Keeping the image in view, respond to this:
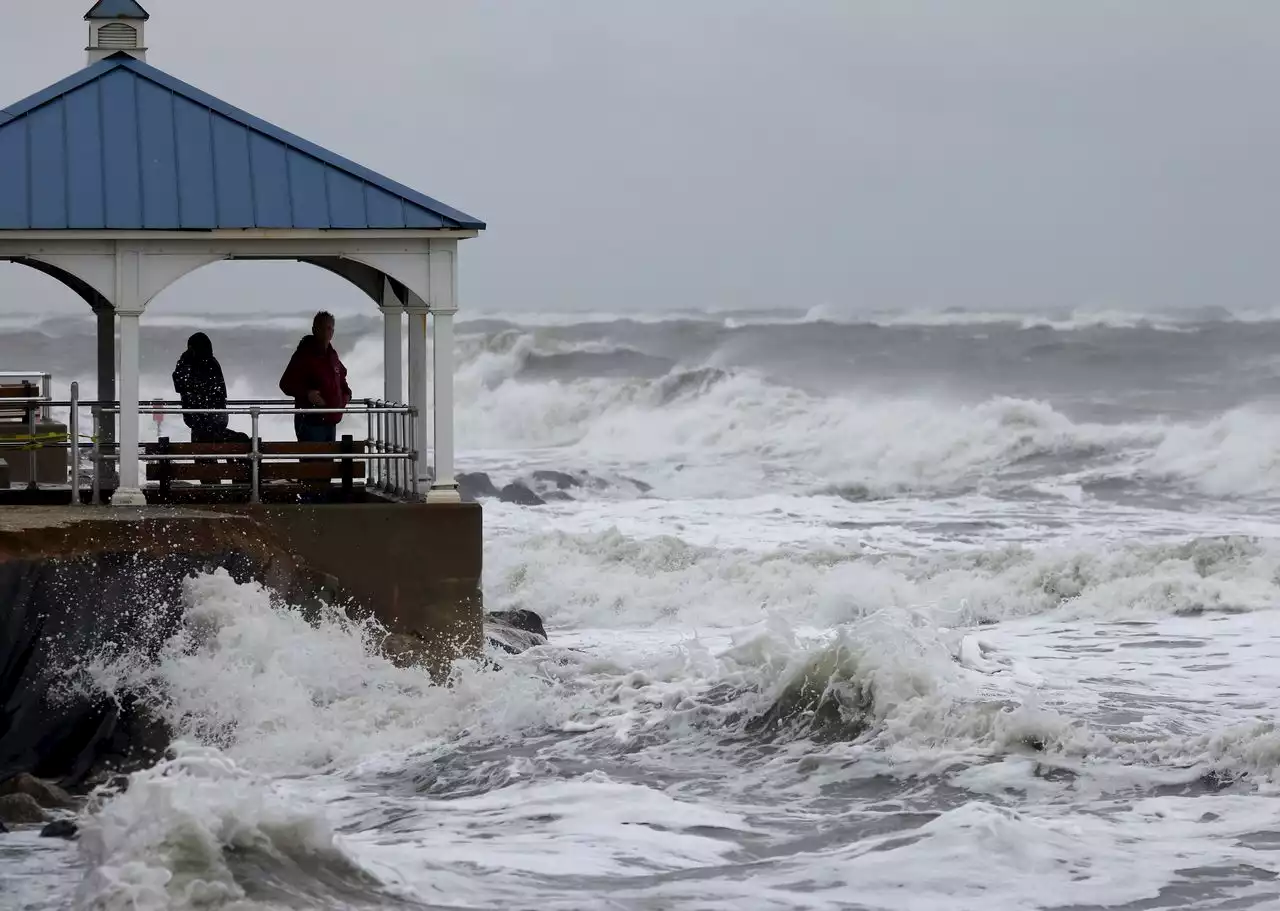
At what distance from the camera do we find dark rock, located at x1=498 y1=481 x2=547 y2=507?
1184 inches

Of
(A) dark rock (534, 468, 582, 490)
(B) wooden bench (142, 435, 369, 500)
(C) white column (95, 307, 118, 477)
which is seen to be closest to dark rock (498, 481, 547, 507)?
(A) dark rock (534, 468, 582, 490)

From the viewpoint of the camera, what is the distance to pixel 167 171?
44.4ft

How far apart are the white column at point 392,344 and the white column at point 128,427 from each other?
2.38 m

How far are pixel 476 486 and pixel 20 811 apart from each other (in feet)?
69.1

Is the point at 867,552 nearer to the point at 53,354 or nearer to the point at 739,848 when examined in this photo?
the point at 739,848

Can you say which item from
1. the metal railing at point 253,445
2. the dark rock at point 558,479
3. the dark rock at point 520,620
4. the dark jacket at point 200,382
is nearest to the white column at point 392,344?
the metal railing at point 253,445

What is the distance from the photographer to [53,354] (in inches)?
2400

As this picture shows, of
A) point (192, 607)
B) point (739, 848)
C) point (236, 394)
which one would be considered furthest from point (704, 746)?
point (236, 394)

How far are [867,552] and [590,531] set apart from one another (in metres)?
3.65

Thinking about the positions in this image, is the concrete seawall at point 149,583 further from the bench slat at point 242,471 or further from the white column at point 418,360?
the white column at point 418,360

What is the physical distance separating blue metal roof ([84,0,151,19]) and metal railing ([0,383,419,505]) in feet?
9.81

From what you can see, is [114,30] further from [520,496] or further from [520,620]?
[520,496]

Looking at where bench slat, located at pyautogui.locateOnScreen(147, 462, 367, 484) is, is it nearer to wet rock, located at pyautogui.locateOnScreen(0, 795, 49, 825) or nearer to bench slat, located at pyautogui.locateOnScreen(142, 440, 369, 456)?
bench slat, located at pyautogui.locateOnScreen(142, 440, 369, 456)

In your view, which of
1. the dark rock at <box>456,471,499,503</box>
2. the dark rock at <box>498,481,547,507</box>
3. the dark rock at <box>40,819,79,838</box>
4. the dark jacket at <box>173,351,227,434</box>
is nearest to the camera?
the dark rock at <box>40,819,79,838</box>
